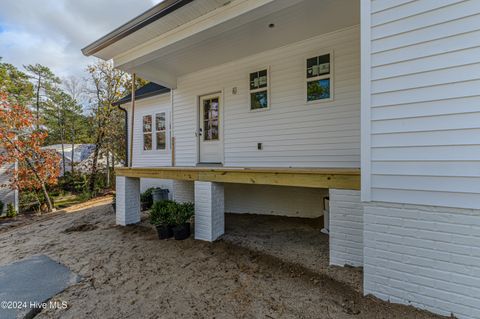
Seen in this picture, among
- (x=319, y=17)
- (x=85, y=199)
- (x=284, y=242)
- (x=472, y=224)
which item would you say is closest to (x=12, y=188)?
(x=85, y=199)

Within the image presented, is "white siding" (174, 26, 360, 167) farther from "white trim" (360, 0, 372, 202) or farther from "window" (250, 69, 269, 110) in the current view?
"white trim" (360, 0, 372, 202)

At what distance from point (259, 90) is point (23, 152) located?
8.31 metres

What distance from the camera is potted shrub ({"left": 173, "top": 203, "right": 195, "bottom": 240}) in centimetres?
414

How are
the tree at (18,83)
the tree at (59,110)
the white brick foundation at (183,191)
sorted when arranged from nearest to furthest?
the white brick foundation at (183,191) → the tree at (18,83) → the tree at (59,110)

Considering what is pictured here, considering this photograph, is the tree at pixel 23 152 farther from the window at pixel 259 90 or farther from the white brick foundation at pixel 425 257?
the white brick foundation at pixel 425 257

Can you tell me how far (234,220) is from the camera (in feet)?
16.9

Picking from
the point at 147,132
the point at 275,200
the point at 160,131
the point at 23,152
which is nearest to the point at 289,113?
the point at 275,200

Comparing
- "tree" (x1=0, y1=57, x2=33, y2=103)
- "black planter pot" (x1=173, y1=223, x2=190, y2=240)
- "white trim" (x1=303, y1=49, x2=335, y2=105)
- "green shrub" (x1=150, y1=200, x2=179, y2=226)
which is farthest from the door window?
"tree" (x1=0, y1=57, x2=33, y2=103)

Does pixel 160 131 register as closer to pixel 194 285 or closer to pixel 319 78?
pixel 319 78

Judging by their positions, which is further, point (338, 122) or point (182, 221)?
point (182, 221)

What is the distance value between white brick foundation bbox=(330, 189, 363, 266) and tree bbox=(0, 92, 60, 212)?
9.52 metres

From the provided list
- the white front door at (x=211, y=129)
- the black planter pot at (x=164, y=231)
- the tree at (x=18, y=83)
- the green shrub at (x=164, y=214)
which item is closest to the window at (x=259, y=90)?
the white front door at (x=211, y=129)

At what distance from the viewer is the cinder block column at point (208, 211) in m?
3.94

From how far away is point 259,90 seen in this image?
499cm
